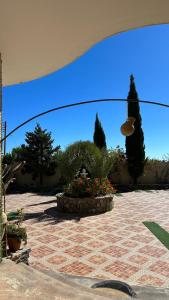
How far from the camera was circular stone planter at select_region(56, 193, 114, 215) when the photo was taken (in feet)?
32.0

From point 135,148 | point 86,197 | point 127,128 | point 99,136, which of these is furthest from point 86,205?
point 99,136

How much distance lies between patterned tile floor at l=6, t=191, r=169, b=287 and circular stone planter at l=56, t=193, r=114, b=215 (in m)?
0.37

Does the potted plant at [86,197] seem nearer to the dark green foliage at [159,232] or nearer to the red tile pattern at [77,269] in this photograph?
the dark green foliage at [159,232]

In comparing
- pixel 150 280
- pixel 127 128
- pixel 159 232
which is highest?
pixel 127 128

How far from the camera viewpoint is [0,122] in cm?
454

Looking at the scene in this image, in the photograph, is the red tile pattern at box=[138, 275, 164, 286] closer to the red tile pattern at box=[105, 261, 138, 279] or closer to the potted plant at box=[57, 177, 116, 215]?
the red tile pattern at box=[105, 261, 138, 279]

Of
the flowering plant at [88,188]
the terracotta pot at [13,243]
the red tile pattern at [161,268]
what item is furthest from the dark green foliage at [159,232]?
the terracotta pot at [13,243]

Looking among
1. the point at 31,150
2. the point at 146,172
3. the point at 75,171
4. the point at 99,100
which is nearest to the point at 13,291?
the point at 99,100

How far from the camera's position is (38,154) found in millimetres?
16828

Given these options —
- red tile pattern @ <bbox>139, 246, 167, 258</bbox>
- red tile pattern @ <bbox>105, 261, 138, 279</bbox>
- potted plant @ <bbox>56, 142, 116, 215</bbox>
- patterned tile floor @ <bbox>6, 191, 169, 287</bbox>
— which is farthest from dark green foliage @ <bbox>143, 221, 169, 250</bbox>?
potted plant @ <bbox>56, 142, 116, 215</bbox>

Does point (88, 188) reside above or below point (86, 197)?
above

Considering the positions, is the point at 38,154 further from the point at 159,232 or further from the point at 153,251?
the point at 153,251

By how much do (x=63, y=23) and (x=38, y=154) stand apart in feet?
45.3

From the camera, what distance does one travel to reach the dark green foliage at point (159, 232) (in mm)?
6430
